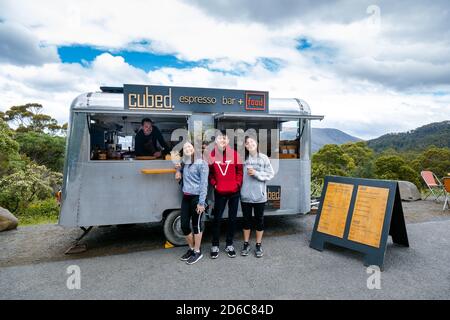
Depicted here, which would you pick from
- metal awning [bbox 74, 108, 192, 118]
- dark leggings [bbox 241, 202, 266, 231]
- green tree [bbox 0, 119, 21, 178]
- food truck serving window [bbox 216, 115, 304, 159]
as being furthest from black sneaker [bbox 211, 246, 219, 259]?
green tree [bbox 0, 119, 21, 178]

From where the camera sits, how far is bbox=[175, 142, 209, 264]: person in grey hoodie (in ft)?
14.2

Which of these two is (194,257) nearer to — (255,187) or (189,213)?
(189,213)

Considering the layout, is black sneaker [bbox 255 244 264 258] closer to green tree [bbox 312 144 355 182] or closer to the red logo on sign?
the red logo on sign

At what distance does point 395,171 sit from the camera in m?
21.9

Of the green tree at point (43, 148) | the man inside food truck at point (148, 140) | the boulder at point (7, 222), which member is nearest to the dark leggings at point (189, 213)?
the man inside food truck at point (148, 140)

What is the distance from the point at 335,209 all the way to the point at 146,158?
3.28m

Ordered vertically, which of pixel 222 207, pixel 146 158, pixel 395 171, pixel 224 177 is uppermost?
pixel 146 158

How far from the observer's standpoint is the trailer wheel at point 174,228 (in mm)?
5023

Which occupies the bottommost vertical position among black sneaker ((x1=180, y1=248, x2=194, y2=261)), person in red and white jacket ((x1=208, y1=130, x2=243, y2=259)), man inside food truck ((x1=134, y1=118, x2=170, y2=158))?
black sneaker ((x1=180, y1=248, x2=194, y2=261))

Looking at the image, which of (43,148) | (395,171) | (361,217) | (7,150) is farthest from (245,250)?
(43,148)

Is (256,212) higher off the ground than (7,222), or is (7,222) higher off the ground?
(256,212)

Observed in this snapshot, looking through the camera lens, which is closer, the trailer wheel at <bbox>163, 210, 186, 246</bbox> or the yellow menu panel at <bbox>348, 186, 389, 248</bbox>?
the yellow menu panel at <bbox>348, 186, 389, 248</bbox>
